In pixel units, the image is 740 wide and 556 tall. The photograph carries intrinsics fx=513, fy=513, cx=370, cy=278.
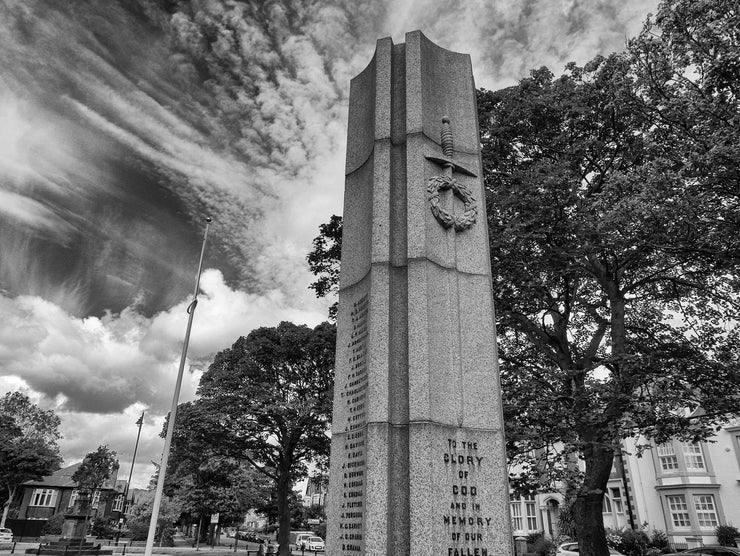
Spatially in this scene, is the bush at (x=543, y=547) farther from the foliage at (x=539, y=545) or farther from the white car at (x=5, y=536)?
the white car at (x=5, y=536)

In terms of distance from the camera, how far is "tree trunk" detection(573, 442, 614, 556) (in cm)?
1544

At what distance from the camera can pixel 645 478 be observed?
1465 inches

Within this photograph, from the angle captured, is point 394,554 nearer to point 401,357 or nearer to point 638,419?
point 401,357

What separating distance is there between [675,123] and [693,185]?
178 centimetres

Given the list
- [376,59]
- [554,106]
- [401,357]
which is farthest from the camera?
[554,106]

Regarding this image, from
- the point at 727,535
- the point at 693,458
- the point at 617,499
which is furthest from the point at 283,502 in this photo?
the point at 693,458

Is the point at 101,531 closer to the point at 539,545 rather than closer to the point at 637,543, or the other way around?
the point at 539,545

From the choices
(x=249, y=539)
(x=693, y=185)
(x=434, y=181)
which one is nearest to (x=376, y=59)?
(x=434, y=181)

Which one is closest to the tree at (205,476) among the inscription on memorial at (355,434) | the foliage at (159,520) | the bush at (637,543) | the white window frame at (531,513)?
the foliage at (159,520)

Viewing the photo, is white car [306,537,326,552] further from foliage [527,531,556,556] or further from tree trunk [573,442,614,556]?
tree trunk [573,442,614,556]

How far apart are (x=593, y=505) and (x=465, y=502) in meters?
12.7

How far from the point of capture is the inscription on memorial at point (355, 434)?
5977 millimetres

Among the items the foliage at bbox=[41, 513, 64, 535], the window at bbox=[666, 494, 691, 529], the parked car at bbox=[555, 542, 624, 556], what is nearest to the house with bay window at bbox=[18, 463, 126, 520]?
the foliage at bbox=[41, 513, 64, 535]

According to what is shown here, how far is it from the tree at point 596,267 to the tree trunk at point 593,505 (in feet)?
0.12
